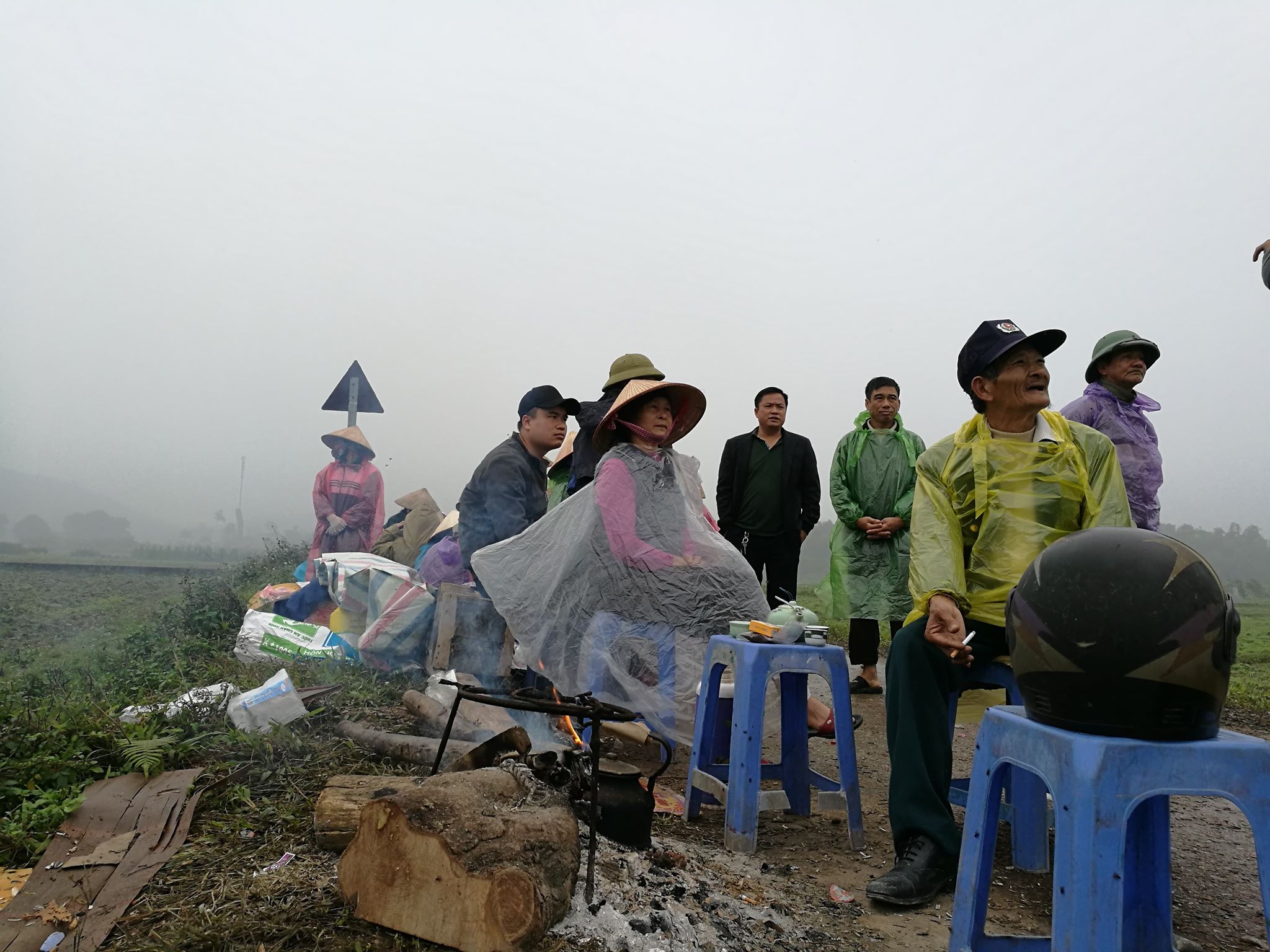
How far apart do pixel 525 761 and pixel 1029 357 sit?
223cm

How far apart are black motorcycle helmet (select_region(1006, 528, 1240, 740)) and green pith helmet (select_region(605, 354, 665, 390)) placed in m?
3.09

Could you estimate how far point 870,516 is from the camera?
228 inches

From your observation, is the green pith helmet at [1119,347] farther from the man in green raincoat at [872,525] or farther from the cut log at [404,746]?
the cut log at [404,746]

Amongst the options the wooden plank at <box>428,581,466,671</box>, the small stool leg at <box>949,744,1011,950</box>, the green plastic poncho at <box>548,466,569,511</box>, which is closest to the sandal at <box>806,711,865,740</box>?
the small stool leg at <box>949,744,1011,950</box>

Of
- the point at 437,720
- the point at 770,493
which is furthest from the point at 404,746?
the point at 770,493

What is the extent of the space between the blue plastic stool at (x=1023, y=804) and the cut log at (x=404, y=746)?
188 cm

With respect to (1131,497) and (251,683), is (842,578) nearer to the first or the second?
(1131,497)

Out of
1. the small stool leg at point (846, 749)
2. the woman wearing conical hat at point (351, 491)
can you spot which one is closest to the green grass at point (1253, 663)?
the small stool leg at point (846, 749)

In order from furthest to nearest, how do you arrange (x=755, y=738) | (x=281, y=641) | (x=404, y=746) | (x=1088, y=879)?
(x=281, y=641) → (x=404, y=746) → (x=755, y=738) → (x=1088, y=879)

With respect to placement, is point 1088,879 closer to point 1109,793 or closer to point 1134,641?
point 1109,793

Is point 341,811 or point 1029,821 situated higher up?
point 341,811

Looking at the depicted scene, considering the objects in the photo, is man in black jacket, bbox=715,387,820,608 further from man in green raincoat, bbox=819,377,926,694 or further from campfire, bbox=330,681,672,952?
campfire, bbox=330,681,672,952

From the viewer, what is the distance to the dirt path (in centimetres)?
235

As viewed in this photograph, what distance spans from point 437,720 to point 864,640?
11.1ft
